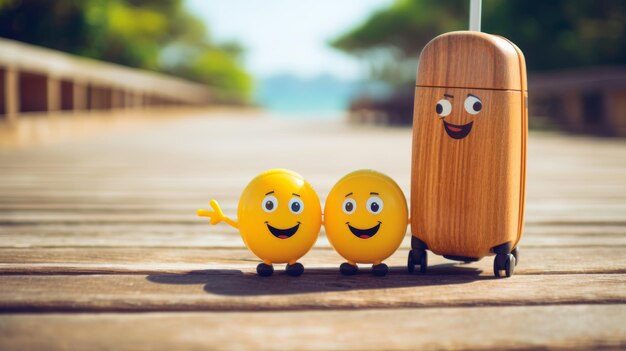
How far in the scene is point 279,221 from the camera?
1.60 meters

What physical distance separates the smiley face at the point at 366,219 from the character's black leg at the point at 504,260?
25 cm

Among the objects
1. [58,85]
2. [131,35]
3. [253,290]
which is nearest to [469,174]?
[253,290]

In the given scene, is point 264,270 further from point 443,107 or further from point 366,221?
point 443,107

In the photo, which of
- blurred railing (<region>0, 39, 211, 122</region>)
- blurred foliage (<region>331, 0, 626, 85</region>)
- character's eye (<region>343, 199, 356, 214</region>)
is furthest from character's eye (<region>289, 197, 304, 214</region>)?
blurred foliage (<region>331, 0, 626, 85</region>)

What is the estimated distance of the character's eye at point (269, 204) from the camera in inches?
63.4

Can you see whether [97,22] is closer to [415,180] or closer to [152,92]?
[152,92]

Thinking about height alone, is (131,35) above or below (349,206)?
above

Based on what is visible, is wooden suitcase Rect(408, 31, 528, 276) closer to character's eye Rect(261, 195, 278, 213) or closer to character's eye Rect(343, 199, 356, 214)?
character's eye Rect(343, 199, 356, 214)

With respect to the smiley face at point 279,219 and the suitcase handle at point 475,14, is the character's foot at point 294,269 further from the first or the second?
the suitcase handle at point 475,14

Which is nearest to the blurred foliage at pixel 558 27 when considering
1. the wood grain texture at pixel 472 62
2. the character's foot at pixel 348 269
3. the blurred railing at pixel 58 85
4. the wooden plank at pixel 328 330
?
the blurred railing at pixel 58 85

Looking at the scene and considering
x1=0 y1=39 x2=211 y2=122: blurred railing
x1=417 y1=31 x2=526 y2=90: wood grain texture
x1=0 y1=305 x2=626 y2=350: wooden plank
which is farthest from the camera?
x1=0 y1=39 x2=211 y2=122: blurred railing

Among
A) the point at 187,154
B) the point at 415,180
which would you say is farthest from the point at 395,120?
the point at 415,180

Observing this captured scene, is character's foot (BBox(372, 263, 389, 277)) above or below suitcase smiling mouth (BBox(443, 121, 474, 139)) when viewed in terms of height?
below

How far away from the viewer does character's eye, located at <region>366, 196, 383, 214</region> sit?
162 cm
